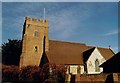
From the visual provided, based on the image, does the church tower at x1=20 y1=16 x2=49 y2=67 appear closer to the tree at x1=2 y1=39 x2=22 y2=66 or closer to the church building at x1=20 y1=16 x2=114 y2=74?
the church building at x1=20 y1=16 x2=114 y2=74

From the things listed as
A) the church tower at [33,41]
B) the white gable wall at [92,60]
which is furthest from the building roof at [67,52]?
the church tower at [33,41]

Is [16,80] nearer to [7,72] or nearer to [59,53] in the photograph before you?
[7,72]

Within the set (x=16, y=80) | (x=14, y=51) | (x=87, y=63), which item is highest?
(x=14, y=51)

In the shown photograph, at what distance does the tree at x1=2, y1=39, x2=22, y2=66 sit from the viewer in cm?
4744

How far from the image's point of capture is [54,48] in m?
44.7

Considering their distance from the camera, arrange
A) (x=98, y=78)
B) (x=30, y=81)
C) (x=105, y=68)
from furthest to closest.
→ 1. (x=30, y=81)
2. (x=105, y=68)
3. (x=98, y=78)

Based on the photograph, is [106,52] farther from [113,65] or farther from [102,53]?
[113,65]

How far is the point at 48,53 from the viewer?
4269cm

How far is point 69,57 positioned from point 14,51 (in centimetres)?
1414

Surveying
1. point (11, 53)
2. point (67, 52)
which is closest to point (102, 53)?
point (67, 52)

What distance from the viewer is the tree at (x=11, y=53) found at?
47438mm

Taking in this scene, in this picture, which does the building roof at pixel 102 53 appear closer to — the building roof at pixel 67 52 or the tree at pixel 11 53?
the building roof at pixel 67 52

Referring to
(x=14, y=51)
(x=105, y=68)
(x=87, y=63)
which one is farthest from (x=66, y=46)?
(x=105, y=68)

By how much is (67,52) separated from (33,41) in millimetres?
7850
